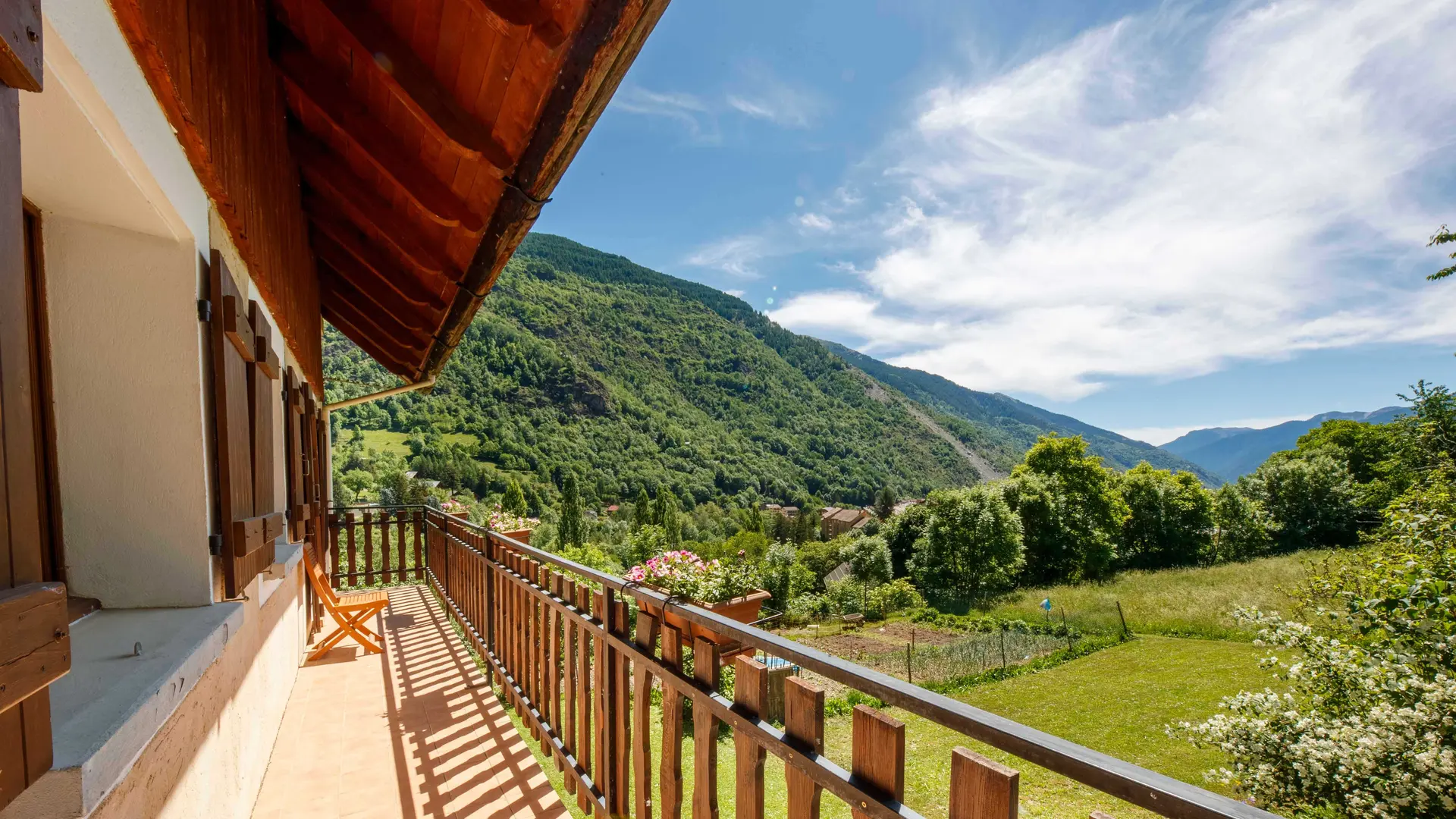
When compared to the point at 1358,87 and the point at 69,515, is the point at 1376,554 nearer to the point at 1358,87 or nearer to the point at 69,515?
the point at 1358,87

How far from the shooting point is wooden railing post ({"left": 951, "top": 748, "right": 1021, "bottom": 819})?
859mm

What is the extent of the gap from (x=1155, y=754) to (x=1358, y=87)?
12076 mm

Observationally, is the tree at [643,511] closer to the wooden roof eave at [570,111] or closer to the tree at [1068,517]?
the tree at [1068,517]

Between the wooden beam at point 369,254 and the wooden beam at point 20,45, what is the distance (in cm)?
295

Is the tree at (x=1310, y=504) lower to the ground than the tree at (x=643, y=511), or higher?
higher

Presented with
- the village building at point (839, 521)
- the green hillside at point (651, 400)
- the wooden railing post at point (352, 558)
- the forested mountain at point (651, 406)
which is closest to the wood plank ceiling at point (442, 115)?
the wooden railing post at point (352, 558)

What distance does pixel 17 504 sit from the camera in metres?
0.66

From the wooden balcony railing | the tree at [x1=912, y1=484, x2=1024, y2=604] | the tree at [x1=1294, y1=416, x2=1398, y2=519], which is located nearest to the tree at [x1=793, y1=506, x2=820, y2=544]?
Answer: the tree at [x1=912, y1=484, x2=1024, y2=604]

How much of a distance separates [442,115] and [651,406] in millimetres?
88429

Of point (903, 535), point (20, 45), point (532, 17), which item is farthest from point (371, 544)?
point (903, 535)

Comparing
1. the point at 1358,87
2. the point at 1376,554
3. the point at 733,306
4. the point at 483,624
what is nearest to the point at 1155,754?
the point at 1376,554

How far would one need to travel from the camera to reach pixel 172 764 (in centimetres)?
145

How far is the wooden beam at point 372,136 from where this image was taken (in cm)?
230

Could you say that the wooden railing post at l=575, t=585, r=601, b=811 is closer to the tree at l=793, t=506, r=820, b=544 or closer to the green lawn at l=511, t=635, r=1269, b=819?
the green lawn at l=511, t=635, r=1269, b=819
